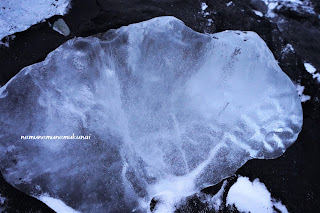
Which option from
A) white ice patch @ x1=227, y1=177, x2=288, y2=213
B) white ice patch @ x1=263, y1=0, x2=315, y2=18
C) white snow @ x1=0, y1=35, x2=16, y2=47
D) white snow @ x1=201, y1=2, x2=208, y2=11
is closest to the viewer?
white ice patch @ x1=227, y1=177, x2=288, y2=213

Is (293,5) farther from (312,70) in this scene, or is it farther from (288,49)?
(312,70)

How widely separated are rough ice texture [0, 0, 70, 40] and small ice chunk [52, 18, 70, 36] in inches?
4.4

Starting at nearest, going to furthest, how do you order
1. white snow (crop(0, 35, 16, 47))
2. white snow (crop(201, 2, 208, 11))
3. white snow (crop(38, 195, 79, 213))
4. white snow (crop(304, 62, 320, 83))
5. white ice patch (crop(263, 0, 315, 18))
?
white snow (crop(38, 195, 79, 213)) < white snow (crop(0, 35, 16, 47)) < white snow (crop(304, 62, 320, 83)) < white snow (crop(201, 2, 208, 11)) < white ice patch (crop(263, 0, 315, 18))

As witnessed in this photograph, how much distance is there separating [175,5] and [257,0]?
1134 mm

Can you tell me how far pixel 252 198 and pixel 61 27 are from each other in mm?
3011

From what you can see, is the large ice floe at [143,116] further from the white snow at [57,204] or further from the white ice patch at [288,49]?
the white ice patch at [288,49]

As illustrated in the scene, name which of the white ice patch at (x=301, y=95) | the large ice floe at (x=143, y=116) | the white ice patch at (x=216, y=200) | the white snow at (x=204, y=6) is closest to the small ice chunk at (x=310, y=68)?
the white ice patch at (x=301, y=95)

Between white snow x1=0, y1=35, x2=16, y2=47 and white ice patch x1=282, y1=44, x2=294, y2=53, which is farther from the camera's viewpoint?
white ice patch x1=282, y1=44, x2=294, y2=53

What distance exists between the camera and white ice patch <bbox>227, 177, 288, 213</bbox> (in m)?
2.67

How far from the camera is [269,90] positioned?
2715 millimetres

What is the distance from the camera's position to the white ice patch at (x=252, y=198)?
2.67m

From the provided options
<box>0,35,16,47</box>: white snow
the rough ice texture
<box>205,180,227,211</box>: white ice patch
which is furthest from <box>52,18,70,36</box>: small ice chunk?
<box>205,180,227,211</box>: white ice patch

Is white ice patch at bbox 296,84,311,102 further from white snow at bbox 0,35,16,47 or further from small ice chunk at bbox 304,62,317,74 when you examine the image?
white snow at bbox 0,35,16,47

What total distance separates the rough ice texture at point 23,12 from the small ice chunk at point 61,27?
112mm
